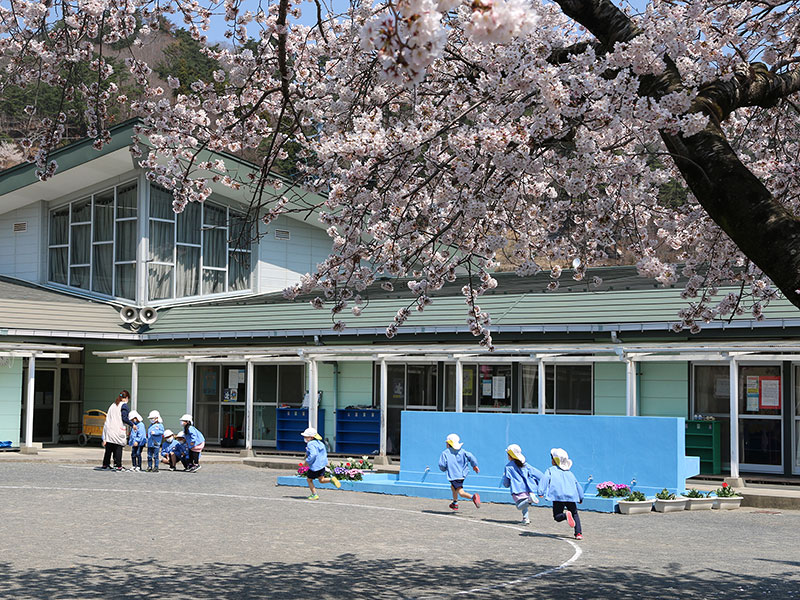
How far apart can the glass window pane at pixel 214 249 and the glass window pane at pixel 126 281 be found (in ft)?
6.62

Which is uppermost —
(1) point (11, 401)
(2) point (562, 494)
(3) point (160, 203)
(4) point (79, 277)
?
(3) point (160, 203)

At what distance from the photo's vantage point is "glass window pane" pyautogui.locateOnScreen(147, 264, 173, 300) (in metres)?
27.9

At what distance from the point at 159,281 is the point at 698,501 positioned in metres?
16.6

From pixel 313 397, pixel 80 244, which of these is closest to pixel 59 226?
pixel 80 244

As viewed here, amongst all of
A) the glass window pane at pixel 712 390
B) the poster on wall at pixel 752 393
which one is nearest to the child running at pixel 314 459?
the glass window pane at pixel 712 390

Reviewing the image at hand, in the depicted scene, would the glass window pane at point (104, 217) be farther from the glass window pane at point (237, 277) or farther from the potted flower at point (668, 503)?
the potted flower at point (668, 503)

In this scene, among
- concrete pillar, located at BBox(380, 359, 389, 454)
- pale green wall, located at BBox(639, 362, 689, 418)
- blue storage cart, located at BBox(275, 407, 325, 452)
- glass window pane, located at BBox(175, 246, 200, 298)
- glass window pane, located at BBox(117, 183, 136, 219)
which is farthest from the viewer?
glass window pane, located at BBox(175, 246, 200, 298)

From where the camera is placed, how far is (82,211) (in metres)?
29.2

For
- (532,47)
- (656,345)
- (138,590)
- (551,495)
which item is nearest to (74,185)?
(656,345)

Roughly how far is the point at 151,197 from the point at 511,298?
35.3 ft

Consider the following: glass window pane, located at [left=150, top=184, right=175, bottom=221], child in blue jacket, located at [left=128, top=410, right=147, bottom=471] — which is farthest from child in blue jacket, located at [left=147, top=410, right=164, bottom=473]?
glass window pane, located at [left=150, top=184, right=175, bottom=221]

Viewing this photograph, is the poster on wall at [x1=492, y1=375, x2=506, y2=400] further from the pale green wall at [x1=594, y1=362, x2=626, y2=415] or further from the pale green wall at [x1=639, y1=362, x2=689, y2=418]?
the pale green wall at [x1=639, y1=362, x2=689, y2=418]

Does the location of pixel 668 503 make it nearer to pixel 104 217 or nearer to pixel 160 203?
pixel 160 203

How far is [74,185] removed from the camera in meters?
28.5
